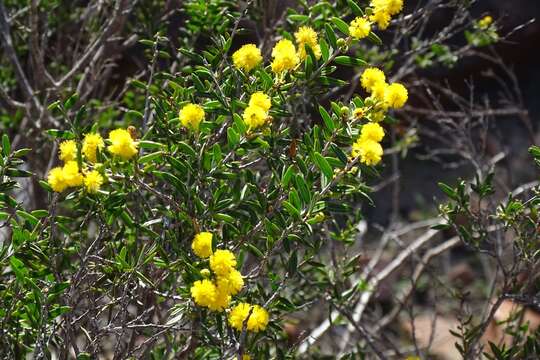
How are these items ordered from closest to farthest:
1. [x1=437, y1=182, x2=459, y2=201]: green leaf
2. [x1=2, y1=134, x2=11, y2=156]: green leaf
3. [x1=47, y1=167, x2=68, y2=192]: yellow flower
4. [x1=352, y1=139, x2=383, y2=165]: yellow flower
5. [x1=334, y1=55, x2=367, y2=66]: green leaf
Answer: [x1=47, y1=167, x2=68, y2=192]: yellow flower
[x1=352, y1=139, x2=383, y2=165]: yellow flower
[x1=2, y1=134, x2=11, y2=156]: green leaf
[x1=334, y1=55, x2=367, y2=66]: green leaf
[x1=437, y1=182, x2=459, y2=201]: green leaf

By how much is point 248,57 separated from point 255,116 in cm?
27

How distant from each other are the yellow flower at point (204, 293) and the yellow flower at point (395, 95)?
717 mm

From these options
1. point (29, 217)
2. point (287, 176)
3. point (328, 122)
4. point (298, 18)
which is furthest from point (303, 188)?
point (298, 18)

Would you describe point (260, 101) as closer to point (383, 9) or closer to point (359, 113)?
point (359, 113)

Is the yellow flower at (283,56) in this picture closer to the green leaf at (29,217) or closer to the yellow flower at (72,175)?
the yellow flower at (72,175)

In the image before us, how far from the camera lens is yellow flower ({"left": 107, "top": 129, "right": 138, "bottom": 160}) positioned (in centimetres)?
182

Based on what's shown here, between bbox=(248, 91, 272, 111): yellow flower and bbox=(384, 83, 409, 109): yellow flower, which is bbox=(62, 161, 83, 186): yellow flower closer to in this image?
bbox=(248, 91, 272, 111): yellow flower

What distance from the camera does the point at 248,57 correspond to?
6.95 feet

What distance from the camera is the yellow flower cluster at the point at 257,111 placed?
6.34 feet

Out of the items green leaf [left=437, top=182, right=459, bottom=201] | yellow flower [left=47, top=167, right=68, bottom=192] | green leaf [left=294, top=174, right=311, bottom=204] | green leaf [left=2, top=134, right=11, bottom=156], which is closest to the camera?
yellow flower [left=47, top=167, right=68, bottom=192]

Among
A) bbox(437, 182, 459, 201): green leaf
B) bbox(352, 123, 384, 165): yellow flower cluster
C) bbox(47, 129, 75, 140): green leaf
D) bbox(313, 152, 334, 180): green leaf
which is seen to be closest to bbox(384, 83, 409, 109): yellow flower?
bbox(352, 123, 384, 165): yellow flower cluster

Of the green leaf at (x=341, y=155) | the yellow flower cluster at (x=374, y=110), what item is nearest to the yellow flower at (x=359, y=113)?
the yellow flower cluster at (x=374, y=110)

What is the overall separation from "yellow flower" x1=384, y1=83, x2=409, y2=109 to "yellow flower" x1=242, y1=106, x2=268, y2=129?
0.35m

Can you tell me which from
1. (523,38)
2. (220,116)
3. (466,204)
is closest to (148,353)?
(220,116)
